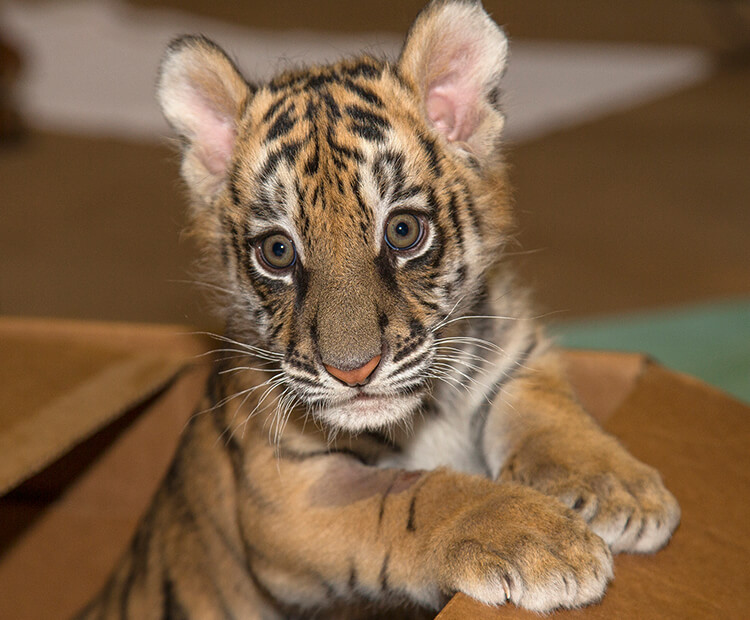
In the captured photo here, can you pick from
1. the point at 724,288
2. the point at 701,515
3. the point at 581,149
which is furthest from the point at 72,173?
the point at 701,515

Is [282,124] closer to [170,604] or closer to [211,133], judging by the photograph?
[211,133]

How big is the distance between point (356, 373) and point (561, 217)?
2828mm

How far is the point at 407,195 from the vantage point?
1039mm

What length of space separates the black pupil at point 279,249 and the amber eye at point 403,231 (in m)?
0.12

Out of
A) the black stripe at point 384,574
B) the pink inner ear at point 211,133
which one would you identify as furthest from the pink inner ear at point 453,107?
the black stripe at point 384,574

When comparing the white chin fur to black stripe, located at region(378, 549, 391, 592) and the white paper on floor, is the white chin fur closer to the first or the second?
black stripe, located at region(378, 549, 391, 592)

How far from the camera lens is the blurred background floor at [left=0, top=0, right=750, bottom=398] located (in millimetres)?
3100

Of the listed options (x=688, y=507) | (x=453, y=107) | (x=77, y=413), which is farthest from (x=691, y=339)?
(x=77, y=413)

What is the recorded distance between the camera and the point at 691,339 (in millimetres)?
2189

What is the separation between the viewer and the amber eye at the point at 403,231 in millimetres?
1023

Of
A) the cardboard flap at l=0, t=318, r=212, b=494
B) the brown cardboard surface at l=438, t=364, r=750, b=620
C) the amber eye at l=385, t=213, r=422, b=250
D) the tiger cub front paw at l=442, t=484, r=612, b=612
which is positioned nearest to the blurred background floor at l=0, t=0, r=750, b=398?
the cardboard flap at l=0, t=318, r=212, b=494

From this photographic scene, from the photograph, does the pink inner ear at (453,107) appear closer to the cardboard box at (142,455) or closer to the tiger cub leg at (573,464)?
the tiger cub leg at (573,464)

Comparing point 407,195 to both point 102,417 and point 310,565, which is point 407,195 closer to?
point 310,565

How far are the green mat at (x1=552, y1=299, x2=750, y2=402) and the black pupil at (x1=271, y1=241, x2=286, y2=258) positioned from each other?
1054 millimetres
